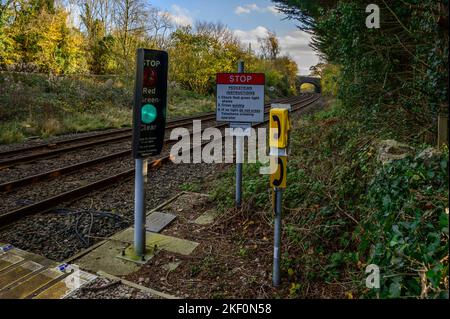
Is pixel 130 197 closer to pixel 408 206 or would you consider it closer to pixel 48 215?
pixel 48 215


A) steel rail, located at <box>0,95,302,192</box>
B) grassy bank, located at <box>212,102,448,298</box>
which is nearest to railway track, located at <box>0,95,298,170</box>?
steel rail, located at <box>0,95,302,192</box>

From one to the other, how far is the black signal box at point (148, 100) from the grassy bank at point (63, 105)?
979 cm

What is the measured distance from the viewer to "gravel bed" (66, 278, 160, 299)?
2992mm

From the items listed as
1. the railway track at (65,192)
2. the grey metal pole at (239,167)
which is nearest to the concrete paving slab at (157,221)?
the grey metal pole at (239,167)

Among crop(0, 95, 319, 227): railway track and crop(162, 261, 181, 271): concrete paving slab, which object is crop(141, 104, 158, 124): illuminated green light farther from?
crop(0, 95, 319, 227): railway track

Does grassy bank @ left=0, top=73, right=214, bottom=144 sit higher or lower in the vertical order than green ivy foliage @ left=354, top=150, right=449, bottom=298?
higher

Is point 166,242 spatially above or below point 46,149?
below

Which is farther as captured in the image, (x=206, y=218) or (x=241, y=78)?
(x=206, y=218)

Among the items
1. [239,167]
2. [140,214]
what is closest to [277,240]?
[140,214]

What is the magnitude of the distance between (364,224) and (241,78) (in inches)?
99.4

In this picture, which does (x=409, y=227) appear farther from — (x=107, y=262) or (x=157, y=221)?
(x=157, y=221)

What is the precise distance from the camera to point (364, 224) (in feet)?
11.5

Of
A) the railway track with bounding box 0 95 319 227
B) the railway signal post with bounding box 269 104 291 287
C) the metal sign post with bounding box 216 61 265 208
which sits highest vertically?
the metal sign post with bounding box 216 61 265 208

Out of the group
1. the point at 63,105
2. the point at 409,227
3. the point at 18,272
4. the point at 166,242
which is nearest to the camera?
the point at 409,227
